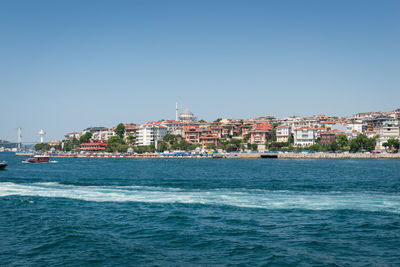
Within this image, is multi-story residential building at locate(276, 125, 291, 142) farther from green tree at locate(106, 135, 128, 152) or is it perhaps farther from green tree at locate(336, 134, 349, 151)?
green tree at locate(106, 135, 128, 152)

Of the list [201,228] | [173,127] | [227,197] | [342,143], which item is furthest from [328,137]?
[201,228]

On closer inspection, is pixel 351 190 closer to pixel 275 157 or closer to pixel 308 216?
pixel 308 216

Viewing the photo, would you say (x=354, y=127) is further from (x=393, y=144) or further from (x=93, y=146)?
(x=93, y=146)

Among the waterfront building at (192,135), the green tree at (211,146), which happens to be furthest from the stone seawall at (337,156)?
the waterfront building at (192,135)

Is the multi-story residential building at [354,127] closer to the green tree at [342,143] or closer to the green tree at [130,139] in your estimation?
the green tree at [342,143]

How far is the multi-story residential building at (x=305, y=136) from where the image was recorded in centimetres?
9031

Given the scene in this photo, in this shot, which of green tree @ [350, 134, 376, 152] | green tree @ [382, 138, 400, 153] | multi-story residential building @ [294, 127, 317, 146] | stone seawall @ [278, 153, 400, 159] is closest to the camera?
stone seawall @ [278, 153, 400, 159]

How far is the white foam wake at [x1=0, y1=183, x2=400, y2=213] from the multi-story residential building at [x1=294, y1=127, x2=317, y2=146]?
71.4 m

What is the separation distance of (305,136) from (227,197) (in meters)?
75.0

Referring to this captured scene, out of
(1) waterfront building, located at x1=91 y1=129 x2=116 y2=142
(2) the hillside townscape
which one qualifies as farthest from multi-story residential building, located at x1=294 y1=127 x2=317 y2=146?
(1) waterfront building, located at x1=91 y1=129 x2=116 y2=142

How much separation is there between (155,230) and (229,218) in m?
2.82

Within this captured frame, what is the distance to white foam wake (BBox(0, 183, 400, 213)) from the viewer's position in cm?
1703

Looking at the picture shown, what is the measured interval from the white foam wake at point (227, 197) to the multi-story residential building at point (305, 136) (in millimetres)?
71433

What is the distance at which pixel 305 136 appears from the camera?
91.2m
